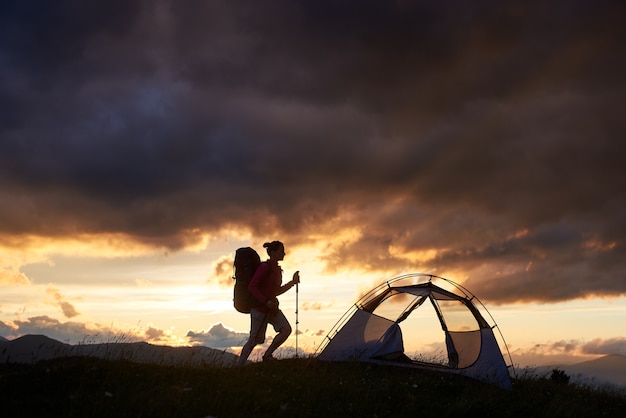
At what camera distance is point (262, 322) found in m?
18.6

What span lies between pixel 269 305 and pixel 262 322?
27.4 inches

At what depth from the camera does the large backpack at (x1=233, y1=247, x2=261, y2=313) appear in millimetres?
19281

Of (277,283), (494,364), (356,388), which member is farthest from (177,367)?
(494,364)

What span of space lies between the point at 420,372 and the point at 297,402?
269 inches

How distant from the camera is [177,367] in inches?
673

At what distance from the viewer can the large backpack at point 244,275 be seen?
19.3 metres

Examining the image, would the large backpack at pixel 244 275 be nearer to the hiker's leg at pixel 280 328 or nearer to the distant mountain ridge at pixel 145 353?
the hiker's leg at pixel 280 328

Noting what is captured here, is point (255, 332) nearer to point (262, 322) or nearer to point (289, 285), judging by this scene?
point (262, 322)

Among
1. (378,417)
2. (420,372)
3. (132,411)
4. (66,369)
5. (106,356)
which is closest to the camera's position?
(132,411)

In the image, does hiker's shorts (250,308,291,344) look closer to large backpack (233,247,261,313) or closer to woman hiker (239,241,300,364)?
woman hiker (239,241,300,364)

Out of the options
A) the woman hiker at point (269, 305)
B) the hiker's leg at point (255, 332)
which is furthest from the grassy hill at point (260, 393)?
the woman hiker at point (269, 305)

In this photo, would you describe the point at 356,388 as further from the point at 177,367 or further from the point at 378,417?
the point at 177,367

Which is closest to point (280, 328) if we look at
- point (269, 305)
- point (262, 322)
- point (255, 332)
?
point (262, 322)

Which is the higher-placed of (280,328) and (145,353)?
(280,328)
